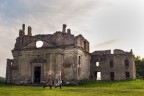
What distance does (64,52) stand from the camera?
126 ft

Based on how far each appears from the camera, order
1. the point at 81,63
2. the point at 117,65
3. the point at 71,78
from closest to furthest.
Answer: the point at 71,78 < the point at 81,63 < the point at 117,65

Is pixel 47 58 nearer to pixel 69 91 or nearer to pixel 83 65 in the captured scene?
pixel 83 65

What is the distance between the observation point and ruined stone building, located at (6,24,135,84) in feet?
125

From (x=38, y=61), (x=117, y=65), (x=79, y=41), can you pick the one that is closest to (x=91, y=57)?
(x=117, y=65)

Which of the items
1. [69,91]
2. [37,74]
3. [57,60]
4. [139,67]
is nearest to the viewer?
[69,91]

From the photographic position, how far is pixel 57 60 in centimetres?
3809

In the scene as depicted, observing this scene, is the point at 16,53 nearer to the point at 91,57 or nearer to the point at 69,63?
the point at 69,63

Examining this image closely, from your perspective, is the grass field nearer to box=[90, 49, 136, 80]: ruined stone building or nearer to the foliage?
box=[90, 49, 136, 80]: ruined stone building

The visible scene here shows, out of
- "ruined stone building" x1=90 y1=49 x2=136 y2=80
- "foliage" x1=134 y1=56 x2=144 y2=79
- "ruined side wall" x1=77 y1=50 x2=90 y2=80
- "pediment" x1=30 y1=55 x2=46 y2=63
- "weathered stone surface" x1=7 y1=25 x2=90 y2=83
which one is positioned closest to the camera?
"weathered stone surface" x1=7 y1=25 x2=90 y2=83

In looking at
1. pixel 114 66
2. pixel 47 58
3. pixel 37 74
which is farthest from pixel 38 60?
pixel 114 66

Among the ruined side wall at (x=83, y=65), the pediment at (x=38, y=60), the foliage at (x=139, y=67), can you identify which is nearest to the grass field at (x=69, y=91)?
the ruined side wall at (x=83, y=65)

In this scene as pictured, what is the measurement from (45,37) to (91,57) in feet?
33.5

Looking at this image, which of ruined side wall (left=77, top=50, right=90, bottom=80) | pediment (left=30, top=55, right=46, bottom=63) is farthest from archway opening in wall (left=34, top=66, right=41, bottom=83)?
ruined side wall (left=77, top=50, right=90, bottom=80)

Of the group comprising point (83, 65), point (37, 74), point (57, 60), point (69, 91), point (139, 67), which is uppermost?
point (57, 60)
